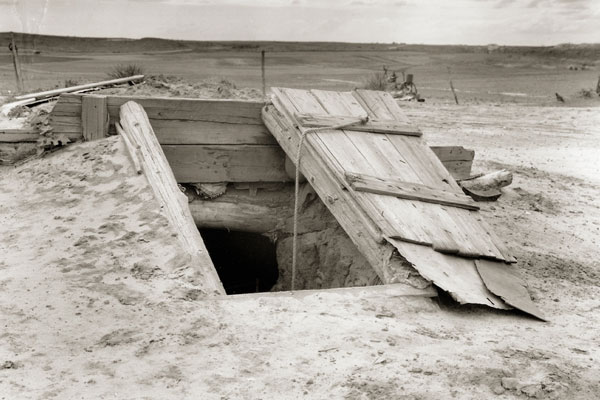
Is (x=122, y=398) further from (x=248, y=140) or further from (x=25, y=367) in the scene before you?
(x=248, y=140)

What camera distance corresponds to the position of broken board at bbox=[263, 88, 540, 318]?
4078mm

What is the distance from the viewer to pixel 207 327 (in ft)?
10.5

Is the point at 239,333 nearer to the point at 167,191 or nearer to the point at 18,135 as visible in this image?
the point at 167,191

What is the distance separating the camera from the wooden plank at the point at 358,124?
5.25 meters

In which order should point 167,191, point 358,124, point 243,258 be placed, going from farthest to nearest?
point 243,258 < point 358,124 < point 167,191

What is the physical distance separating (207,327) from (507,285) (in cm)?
201

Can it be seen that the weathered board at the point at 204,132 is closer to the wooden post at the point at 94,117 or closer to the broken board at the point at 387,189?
the wooden post at the point at 94,117

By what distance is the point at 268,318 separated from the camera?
3.35 metres

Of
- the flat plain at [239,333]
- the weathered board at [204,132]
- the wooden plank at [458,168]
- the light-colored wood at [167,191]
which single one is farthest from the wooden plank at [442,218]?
the light-colored wood at [167,191]

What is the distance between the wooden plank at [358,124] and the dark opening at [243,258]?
64.6 inches

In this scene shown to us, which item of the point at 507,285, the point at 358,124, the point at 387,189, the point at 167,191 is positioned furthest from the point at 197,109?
the point at 507,285

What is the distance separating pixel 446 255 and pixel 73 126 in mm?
3560

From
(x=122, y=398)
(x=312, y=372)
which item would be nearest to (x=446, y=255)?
(x=312, y=372)

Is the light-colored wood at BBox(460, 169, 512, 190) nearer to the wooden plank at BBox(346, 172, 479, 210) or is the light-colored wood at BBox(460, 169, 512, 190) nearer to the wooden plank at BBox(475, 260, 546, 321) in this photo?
the wooden plank at BBox(346, 172, 479, 210)
